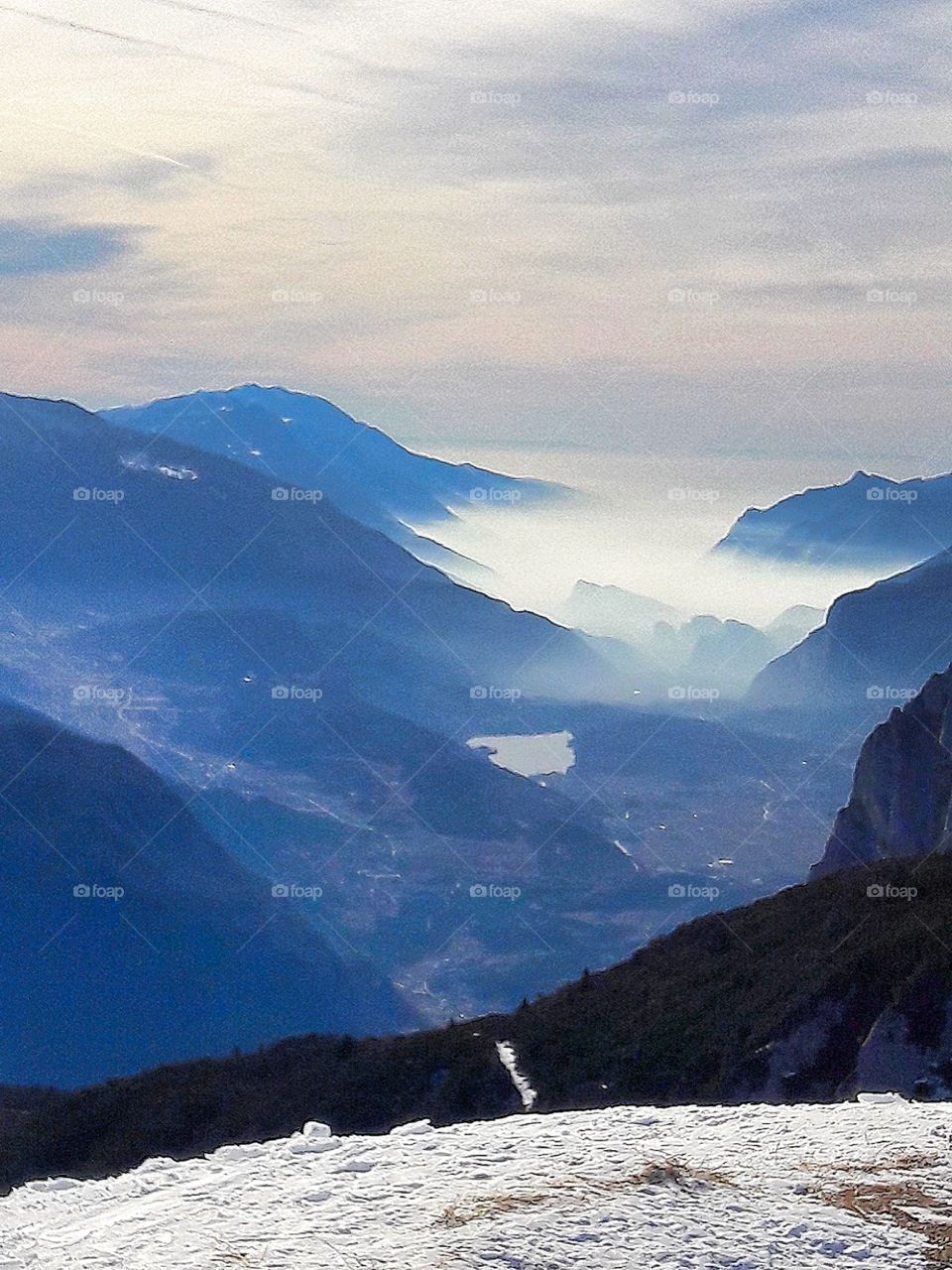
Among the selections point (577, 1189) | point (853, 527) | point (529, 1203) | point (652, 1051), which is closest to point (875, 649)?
point (853, 527)

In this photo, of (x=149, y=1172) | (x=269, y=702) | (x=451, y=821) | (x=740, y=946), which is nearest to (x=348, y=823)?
(x=451, y=821)

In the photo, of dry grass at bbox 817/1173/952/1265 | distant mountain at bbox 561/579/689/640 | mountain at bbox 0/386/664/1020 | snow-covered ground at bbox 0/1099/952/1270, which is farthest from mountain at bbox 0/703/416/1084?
dry grass at bbox 817/1173/952/1265

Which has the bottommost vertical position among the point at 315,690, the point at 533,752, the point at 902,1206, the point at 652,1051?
the point at 533,752

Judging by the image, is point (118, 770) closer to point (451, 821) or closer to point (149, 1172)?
point (451, 821)

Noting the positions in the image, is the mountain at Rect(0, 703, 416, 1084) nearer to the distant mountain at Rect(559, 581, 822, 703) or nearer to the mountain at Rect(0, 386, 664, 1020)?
the mountain at Rect(0, 386, 664, 1020)

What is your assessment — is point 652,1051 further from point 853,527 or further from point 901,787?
point 853,527

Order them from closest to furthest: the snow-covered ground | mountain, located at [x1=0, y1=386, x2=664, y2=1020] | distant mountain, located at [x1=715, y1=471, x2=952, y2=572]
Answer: the snow-covered ground < mountain, located at [x1=0, y1=386, x2=664, y2=1020] < distant mountain, located at [x1=715, y1=471, x2=952, y2=572]
